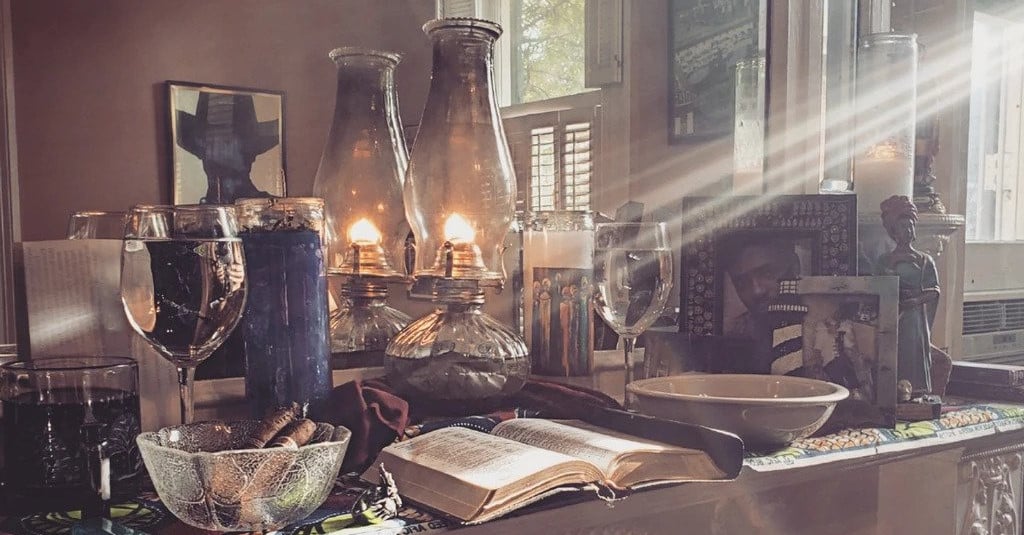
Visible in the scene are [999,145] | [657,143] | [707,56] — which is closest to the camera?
[707,56]

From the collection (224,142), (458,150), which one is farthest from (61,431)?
(224,142)

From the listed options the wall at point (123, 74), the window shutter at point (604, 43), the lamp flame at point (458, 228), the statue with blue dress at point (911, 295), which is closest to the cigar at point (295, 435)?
the lamp flame at point (458, 228)

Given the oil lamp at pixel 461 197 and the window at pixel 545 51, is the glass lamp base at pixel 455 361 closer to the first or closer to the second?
the oil lamp at pixel 461 197

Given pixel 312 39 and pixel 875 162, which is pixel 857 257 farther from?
pixel 312 39

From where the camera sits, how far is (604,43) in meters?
1.61

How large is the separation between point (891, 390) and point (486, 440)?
42 cm

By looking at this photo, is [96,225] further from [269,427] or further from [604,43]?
[604,43]

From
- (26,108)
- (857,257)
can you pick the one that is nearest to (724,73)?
(857,257)

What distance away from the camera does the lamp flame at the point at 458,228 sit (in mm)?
875

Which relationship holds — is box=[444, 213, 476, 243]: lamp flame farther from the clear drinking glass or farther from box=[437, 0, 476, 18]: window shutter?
box=[437, 0, 476, 18]: window shutter

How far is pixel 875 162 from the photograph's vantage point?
3.37 ft

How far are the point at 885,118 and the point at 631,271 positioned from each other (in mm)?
504

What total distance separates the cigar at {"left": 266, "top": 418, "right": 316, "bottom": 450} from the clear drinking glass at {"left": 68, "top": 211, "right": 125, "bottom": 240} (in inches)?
15.3

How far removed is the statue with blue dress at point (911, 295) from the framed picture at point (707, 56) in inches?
18.5
